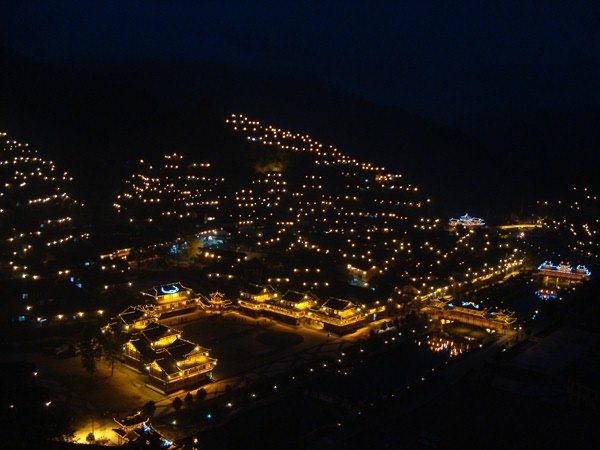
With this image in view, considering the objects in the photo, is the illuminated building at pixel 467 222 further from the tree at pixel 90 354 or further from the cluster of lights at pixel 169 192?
the tree at pixel 90 354

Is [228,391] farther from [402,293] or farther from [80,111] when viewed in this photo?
[80,111]

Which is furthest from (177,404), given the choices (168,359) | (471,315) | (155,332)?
(471,315)

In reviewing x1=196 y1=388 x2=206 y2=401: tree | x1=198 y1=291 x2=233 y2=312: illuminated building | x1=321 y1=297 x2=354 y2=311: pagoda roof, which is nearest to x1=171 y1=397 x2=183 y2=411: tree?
x1=196 y1=388 x2=206 y2=401: tree

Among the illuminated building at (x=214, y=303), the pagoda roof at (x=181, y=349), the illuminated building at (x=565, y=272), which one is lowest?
the illuminated building at (x=214, y=303)

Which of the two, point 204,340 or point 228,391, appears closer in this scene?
point 228,391

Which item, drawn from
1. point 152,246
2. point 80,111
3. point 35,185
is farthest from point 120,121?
point 152,246

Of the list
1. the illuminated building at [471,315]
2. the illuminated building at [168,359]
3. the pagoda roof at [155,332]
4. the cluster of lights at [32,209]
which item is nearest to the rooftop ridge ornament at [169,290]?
the pagoda roof at [155,332]

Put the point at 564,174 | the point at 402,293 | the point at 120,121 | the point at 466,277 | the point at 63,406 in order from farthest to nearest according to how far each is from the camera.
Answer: the point at 564,174 → the point at 120,121 → the point at 466,277 → the point at 402,293 → the point at 63,406
